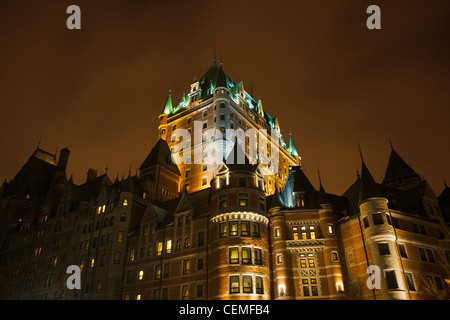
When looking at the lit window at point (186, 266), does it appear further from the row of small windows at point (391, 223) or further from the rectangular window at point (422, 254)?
the rectangular window at point (422, 254)

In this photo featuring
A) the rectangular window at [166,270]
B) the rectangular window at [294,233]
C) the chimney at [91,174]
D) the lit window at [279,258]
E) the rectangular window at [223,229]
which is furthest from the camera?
the chimney at [91,174]

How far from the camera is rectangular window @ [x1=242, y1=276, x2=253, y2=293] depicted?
42.5m

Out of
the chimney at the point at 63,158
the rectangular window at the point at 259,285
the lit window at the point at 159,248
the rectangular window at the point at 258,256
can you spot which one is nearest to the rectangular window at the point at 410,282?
the rectangular window at the point at 259,285

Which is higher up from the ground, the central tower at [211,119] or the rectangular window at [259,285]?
the central tower at [211,119]

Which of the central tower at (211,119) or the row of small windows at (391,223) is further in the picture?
the central tower at (211,119)

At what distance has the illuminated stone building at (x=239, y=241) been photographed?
4300 cm

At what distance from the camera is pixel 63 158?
3952 inches

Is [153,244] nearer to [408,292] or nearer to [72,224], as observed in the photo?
[72,224]

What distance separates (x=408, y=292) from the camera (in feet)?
131

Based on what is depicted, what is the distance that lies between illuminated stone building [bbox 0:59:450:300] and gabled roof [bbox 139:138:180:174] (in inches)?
39.1

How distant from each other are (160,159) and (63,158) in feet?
125

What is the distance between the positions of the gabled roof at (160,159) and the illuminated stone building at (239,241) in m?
0.99

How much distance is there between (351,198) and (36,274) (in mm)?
53113
